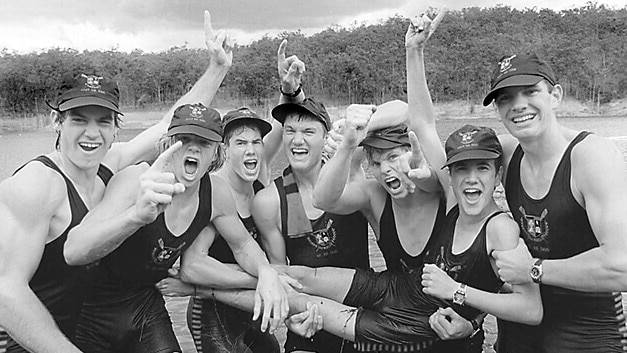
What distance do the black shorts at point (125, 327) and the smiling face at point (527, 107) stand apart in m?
3.03

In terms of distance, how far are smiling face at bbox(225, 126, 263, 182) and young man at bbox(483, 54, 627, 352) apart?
2.00 meters

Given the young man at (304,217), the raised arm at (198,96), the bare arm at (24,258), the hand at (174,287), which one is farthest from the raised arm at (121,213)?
the young man at (304,217)

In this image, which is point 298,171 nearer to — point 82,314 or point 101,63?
point 82,314

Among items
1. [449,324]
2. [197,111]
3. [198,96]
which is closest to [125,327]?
[197,111]

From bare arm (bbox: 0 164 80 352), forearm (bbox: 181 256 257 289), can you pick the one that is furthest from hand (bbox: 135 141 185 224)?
forearm (bbox: 181 256 257 289)

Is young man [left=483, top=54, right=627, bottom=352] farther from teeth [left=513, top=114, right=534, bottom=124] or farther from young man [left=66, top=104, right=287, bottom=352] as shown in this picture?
young man [left=66, top=104, right=287, bottom=352]

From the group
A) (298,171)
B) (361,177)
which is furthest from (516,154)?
(298,171)

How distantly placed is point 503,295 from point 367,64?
7780 cm

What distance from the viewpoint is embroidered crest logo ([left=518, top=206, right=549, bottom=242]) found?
3.90 m

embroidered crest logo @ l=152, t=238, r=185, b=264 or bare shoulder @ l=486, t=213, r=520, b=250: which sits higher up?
bare shoulder @ l=486, t=213, r=520, b=250

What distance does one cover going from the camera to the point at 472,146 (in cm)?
402

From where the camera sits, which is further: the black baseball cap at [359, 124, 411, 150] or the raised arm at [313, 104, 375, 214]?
the black baseball cap at [359, 124, 411, 150]

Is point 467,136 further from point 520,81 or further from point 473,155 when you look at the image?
point 520,81

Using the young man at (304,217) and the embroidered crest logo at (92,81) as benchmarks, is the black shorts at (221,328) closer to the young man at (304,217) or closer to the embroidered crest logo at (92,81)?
the young man at (304,217)
